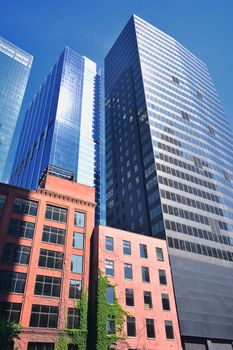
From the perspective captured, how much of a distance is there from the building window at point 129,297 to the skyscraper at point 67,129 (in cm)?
8381

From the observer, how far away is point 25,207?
4875 cm

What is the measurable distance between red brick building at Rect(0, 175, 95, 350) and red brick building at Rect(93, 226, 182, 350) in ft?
12.7

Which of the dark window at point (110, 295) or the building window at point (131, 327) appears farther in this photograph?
the dark window at point (110, 295)

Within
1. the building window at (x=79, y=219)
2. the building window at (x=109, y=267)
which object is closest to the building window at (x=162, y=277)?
the building window at (x=109, y=267)

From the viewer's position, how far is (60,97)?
526 ft

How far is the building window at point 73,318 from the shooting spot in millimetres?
42041

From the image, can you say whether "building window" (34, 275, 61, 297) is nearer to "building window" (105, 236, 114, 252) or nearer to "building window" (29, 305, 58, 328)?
"building window" (29, 305, 58, 328)

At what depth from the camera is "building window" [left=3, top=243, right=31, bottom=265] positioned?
43.1 metres

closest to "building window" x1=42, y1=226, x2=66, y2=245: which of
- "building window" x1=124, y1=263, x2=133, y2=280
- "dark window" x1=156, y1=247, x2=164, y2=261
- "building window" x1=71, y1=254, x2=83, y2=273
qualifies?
"building window" x1=71, y1=254, x2=83, y2=273

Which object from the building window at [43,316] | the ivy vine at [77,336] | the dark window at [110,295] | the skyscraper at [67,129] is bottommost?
the ivy vine at [77,336]

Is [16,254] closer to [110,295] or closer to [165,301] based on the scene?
[110,295]

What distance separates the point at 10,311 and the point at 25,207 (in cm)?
1585

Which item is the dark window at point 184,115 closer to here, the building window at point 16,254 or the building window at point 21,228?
the building window at point 21,228

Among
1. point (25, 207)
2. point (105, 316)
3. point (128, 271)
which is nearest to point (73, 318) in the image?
point (105, 316)
